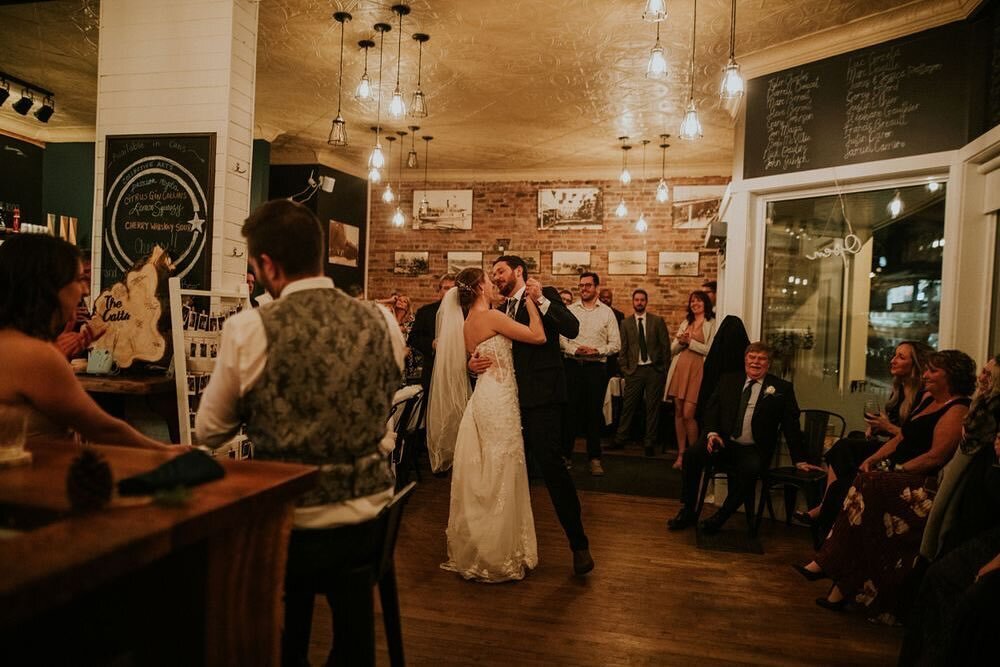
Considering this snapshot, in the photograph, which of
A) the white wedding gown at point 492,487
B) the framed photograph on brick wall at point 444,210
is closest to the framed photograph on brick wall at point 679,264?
the framed photograph on brick wall at point 444,210

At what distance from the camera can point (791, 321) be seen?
17.7 ft

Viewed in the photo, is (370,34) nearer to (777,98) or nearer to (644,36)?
(644,36)

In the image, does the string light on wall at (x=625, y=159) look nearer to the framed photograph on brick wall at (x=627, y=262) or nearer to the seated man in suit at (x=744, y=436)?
the framed photograph on brick wall at (x=627, y=262)

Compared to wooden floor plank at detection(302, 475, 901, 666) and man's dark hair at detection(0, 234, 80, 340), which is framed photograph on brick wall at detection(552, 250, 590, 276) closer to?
wooden floor plank at detection(302, 475, 901, 666)

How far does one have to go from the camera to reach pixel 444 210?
1004 centimetres

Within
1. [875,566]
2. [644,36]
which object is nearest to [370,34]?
[644,36]

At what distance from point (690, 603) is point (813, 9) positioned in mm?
3696

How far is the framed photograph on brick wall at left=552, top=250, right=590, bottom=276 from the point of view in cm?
953

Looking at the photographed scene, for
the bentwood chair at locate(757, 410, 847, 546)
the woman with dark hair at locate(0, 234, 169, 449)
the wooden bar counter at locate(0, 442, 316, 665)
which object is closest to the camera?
the wooden bar counter at locate(0, 442, 316, 665)

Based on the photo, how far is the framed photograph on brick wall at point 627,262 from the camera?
933 cm

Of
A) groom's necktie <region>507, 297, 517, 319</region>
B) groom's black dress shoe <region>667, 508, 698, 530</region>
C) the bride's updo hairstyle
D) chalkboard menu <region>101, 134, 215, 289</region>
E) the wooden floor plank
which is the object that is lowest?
the wooden floor plank

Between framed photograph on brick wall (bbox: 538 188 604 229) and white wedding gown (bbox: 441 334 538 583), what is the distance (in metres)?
6.18

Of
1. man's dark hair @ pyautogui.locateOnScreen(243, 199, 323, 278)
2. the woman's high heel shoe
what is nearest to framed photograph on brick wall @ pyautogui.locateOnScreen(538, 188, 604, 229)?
the woman's high heel shoe

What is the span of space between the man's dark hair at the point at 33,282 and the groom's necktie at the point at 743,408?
12.8 feet
